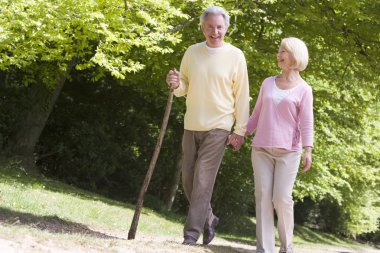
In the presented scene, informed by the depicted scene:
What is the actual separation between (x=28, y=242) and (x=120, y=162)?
1660 cm

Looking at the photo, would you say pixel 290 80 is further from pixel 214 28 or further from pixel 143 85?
pixel 143 85

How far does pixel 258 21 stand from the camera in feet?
56.2

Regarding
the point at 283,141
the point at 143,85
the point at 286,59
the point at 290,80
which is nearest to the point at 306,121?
the point at 283,141

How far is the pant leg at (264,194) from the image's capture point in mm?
5738

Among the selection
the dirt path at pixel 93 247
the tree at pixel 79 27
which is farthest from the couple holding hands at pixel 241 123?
the tree at pixel 79 27

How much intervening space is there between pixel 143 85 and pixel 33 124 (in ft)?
11.4

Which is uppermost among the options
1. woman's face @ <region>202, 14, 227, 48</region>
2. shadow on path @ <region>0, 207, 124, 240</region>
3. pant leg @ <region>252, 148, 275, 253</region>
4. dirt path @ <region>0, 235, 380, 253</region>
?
woman's face @ <region>202, 14, 227, 48</region>

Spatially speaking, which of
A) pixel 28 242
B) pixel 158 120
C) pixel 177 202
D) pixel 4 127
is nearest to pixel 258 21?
pixel 158 120

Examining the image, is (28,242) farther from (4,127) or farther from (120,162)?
(120,162)

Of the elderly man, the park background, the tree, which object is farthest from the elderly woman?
the park background

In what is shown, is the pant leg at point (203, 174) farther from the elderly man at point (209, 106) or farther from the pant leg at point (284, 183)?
the pant leg at point (284, 183)

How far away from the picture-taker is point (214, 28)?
5996mm

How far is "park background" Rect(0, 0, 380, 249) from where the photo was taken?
1171cm

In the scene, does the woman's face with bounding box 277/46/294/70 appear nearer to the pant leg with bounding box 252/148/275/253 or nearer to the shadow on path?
the pant leg with bounding box 252/148/275/253
